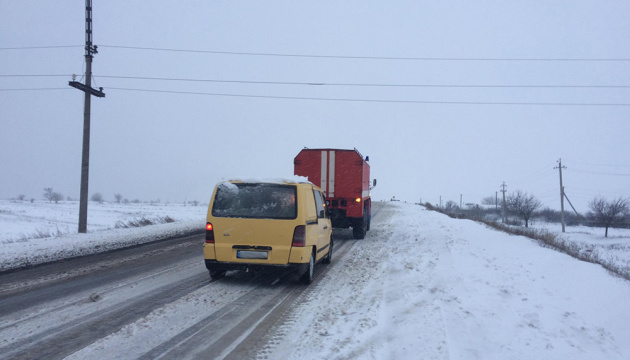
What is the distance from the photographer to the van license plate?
7.14 meters

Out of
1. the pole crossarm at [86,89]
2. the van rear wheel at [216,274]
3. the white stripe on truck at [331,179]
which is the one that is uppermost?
the pole crossarm at [86,89]

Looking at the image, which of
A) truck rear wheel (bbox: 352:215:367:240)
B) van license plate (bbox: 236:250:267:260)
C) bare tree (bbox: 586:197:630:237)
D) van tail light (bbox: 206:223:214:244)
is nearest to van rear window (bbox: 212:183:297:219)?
van tail light (bbox: 206:223:214:244)

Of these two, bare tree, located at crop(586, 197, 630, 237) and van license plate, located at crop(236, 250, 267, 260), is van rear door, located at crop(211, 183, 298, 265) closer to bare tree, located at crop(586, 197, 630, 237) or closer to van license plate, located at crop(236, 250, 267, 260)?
van license plate, located at crop(236, 250, 267, 260)

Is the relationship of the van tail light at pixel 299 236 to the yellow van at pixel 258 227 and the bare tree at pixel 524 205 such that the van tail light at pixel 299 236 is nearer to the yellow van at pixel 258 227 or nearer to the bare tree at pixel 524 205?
the yellow van at pixel 258 227

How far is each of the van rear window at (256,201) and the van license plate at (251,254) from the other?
61 centimetres

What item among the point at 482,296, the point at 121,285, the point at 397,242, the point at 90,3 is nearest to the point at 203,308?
the point at 121,285

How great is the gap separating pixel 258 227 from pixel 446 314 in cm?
340

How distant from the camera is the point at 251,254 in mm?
7160

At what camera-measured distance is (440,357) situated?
13.0ft

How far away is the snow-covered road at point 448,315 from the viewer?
4.21 meters

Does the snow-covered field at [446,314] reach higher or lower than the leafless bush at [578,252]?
higher

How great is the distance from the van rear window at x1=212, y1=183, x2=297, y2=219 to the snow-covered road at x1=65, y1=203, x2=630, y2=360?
4.67ft

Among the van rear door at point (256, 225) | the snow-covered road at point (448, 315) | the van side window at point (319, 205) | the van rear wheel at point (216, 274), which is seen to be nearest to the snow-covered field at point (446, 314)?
the snow-covered road at point (448, 315)

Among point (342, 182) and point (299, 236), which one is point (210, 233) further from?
point (342, 182)
